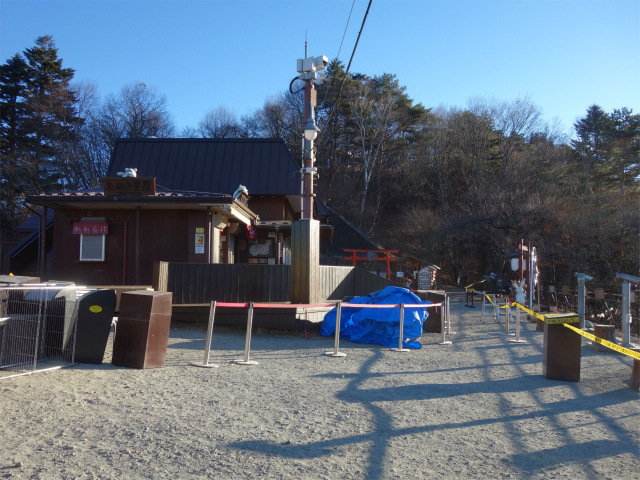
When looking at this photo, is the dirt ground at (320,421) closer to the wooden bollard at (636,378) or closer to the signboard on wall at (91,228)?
the wooden bollard at (636,378)

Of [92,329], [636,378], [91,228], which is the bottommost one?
[636,378]

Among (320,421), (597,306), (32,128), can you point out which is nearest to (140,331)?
(320,421)

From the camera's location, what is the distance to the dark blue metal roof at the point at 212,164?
2159 centimetres

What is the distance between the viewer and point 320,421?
16.9 feet

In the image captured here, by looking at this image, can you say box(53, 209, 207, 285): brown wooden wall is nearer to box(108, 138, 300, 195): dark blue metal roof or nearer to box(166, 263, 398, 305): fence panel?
box(166, 263, 398, 305): fence panel

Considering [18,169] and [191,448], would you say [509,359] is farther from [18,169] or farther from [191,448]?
[18,169]

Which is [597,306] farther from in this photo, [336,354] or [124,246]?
[124,246]

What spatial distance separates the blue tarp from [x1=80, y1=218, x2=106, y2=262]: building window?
7674 millimetres

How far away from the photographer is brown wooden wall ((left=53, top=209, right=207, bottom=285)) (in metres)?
14.5

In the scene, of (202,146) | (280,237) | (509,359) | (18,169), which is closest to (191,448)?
(509,359)

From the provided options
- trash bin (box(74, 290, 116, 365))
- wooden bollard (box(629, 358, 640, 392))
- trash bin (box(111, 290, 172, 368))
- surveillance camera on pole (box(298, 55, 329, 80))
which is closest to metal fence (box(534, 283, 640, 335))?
wooden bollard (box(629, 358, 640, 392))

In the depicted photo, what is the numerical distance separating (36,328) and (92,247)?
7.97m

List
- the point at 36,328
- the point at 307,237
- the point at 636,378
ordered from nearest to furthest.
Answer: the point at 636,378 → the point at 36,328 → the point at 307,237

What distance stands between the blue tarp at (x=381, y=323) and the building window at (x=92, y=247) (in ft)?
25.2
